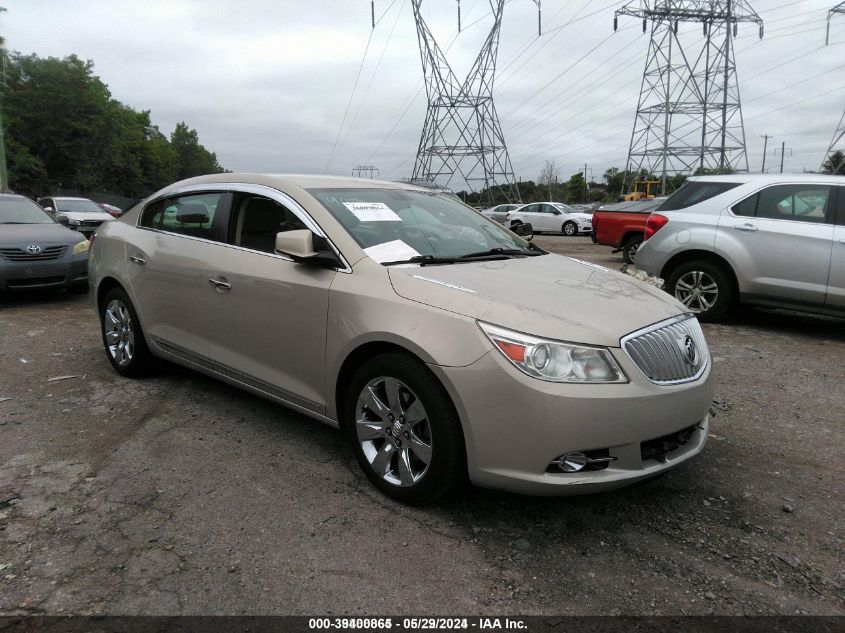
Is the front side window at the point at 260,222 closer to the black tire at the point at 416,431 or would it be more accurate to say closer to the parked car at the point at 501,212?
the black tire at the point at 416,431

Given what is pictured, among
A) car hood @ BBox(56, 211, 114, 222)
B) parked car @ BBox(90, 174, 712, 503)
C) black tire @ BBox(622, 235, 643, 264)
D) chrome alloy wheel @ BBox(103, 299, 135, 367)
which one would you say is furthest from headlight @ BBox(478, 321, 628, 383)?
car hood @ BBox(56, 211, 114, 222)

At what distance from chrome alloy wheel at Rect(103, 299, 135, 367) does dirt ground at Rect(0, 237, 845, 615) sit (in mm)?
652

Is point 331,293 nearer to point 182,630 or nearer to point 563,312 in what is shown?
point 563,312

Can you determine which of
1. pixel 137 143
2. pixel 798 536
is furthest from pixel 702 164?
pixel 137 143

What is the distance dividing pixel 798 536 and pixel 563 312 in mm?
1459

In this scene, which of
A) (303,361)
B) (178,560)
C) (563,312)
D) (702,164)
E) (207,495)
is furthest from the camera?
(702,164)

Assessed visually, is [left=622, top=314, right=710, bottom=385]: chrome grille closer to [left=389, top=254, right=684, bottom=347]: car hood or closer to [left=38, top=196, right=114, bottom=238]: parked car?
[left=389, top=254, right=684, bottom=347]: car hood

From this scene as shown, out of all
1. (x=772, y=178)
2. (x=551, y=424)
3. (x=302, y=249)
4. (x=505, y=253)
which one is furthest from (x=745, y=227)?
(x=302, y=249)

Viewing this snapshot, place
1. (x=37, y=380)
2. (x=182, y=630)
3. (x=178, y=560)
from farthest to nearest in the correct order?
(x=37, y=380) → (x=178, y=560) → (x=182, y=630)

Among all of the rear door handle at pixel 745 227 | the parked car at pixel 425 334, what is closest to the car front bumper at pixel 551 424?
the parked car at pixel 425 334

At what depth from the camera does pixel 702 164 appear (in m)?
39.8

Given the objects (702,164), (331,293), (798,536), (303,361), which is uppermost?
(702,164)

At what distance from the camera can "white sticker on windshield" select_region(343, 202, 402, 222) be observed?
3.46 metres

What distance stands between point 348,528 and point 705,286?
5516mm
